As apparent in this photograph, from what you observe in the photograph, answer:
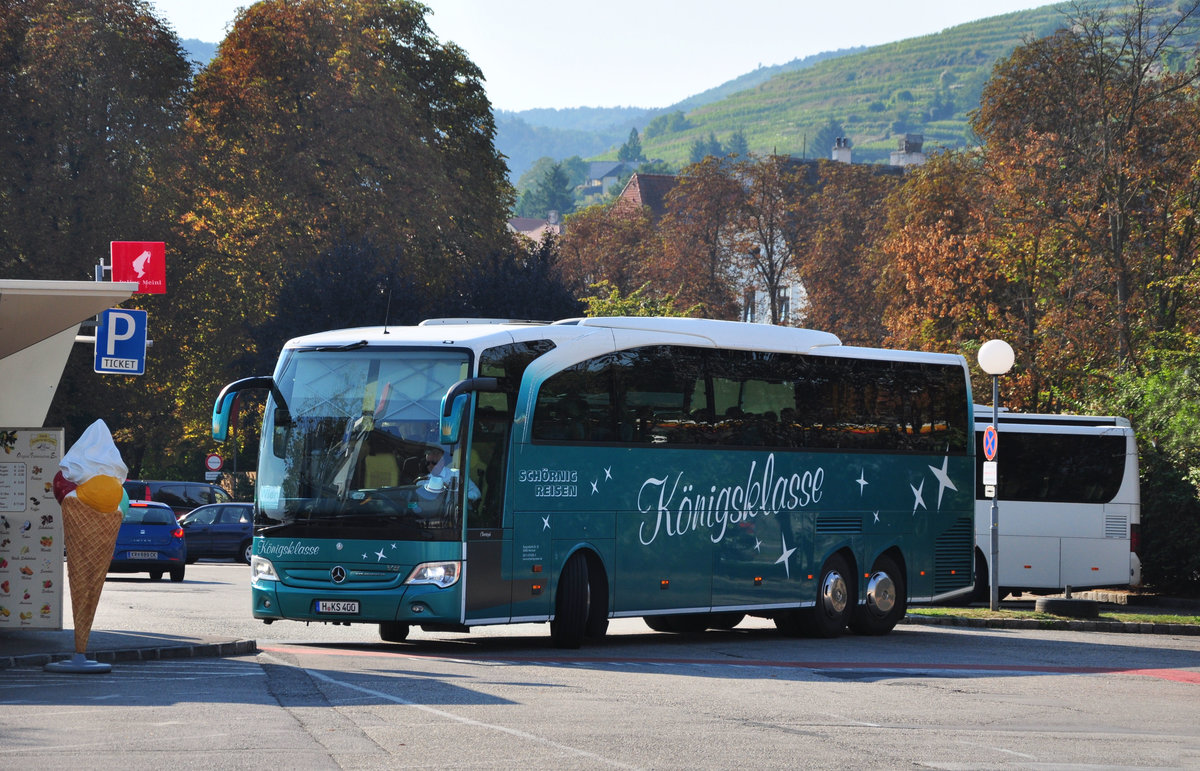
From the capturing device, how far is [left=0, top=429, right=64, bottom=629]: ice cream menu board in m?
15.6

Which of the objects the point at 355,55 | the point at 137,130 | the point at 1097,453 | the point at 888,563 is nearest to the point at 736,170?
the point at 355,55

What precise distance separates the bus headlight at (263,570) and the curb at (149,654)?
67cm

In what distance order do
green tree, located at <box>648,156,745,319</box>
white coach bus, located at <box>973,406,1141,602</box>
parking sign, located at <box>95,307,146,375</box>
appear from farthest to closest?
green tree, located at <box>648,156,745,319</box>
white coach bus, located at <box>973,406,1141,602</box>
parking sign, located at <box>95,307,146,375</box>

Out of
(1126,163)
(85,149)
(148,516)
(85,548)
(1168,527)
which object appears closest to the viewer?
(85,548)

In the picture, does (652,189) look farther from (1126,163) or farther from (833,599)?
(833,599)

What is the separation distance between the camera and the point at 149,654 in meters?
14.7

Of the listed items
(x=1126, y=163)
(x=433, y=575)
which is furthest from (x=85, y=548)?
(x=1126, y=163)

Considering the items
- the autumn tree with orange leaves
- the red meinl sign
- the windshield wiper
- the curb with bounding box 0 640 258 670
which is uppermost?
the autumn tree with orange leaves

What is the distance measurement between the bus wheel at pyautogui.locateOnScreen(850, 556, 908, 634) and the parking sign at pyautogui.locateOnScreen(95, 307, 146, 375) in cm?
1300

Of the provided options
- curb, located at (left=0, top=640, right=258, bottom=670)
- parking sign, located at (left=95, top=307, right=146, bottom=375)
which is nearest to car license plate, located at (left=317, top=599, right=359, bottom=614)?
curb, located at (left=0, top=640, right=258, bottom=670)

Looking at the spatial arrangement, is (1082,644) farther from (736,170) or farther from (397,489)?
(736,170)

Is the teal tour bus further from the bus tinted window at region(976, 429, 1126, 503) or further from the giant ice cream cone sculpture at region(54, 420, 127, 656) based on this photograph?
the bus tinted window at region(976, 429, 1126, 503)

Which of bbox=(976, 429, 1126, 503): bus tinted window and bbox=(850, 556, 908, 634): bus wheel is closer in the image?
bbox=(850, 556, 908, 634): bus wheel

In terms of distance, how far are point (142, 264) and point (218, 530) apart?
34.1 feet
